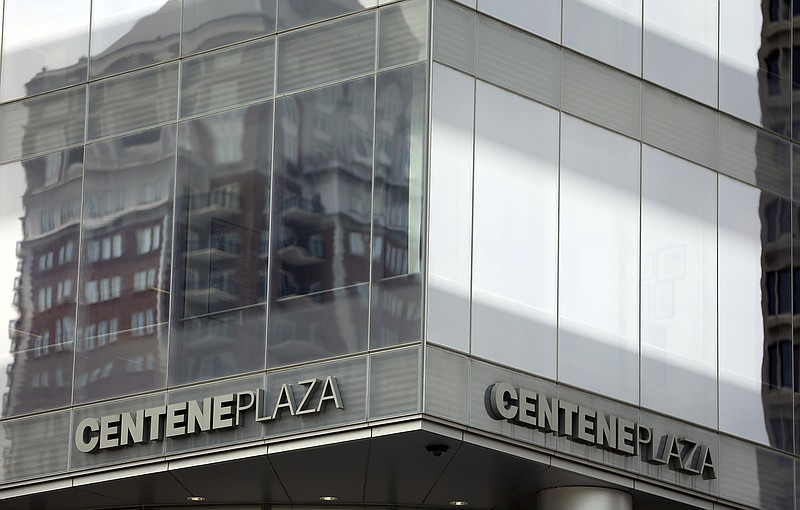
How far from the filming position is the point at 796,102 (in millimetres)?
33688

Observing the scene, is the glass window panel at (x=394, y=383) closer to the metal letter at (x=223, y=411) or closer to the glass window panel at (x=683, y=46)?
the metal letter at (x=223, y=411)

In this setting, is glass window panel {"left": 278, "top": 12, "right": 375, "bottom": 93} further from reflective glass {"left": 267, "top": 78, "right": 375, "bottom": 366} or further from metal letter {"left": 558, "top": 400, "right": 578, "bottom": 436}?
metal letter {"left": 558, "top": 400, "right": 578, "bottom": 436}

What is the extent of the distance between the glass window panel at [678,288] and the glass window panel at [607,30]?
170cm

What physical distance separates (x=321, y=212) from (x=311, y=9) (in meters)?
3.49

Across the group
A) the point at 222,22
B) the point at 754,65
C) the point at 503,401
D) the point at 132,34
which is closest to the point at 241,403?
the point at 503,401

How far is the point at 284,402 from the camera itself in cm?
2731

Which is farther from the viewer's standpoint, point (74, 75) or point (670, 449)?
point (74, 75)

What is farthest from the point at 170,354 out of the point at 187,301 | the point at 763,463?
the point at 763,463

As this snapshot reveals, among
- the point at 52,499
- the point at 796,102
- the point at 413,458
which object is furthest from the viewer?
the point at 796,102

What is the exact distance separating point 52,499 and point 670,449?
417 inches

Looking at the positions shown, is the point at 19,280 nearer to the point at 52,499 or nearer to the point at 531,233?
the point at 52,499

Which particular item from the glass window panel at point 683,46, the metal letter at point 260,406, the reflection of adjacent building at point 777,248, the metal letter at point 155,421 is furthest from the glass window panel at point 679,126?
the metal letter at point 155,421

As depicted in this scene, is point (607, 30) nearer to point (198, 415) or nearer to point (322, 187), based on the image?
point (322, 187)

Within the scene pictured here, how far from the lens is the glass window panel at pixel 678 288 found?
29.8 metres
